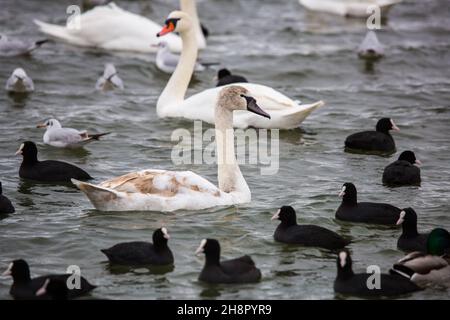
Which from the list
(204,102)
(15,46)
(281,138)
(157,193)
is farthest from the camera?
(15,46)

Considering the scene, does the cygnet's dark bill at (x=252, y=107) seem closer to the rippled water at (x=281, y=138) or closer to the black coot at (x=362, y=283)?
the rippled water at (x=281, y=138)

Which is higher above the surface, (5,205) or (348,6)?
(348,6)

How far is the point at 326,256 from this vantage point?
35.1ft

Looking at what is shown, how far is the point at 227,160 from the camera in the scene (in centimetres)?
1244

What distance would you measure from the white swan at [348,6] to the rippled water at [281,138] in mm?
219

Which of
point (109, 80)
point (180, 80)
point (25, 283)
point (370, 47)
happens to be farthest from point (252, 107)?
point (370, 47)

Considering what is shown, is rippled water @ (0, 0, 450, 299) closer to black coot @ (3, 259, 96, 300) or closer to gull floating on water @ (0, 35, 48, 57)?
gull floating on water @ (0, 35, 48, 57)

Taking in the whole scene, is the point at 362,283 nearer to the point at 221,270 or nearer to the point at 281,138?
the point at 221,270

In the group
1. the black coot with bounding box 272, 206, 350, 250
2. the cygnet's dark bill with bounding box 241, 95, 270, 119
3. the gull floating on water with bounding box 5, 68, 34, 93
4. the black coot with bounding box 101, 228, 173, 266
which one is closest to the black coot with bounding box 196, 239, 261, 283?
the black coot with bounding box 101, 228, 173, 266

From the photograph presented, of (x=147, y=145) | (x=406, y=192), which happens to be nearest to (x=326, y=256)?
(x=406, y=192)

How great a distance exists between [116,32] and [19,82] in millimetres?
3483
